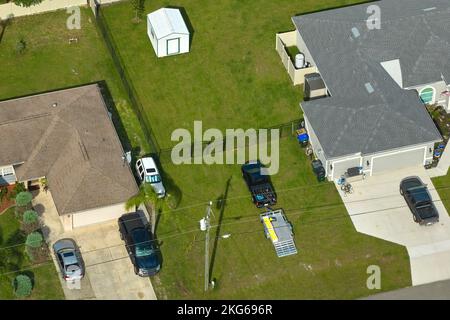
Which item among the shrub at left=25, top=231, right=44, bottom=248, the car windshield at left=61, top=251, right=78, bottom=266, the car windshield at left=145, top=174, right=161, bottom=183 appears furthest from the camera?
the car windshield at left=145, top=174, right=161, bottom=183

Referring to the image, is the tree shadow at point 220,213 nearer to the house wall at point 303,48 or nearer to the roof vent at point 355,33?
the house wall at point 303,48

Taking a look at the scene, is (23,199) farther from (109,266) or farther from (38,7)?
(38,7)

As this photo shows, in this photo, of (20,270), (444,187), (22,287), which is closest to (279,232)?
(444,187)

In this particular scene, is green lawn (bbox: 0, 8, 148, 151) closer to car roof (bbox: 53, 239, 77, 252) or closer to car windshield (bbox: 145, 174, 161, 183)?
car windshield (bbox: 145, 174, 161, 183)

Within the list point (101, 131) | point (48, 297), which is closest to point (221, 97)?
point (101, 131)

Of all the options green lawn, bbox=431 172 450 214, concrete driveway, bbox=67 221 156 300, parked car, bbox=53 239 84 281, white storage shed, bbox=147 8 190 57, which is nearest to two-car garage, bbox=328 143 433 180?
green lawn, bbox=431 172 450 214

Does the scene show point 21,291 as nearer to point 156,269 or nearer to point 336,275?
point 156,269
